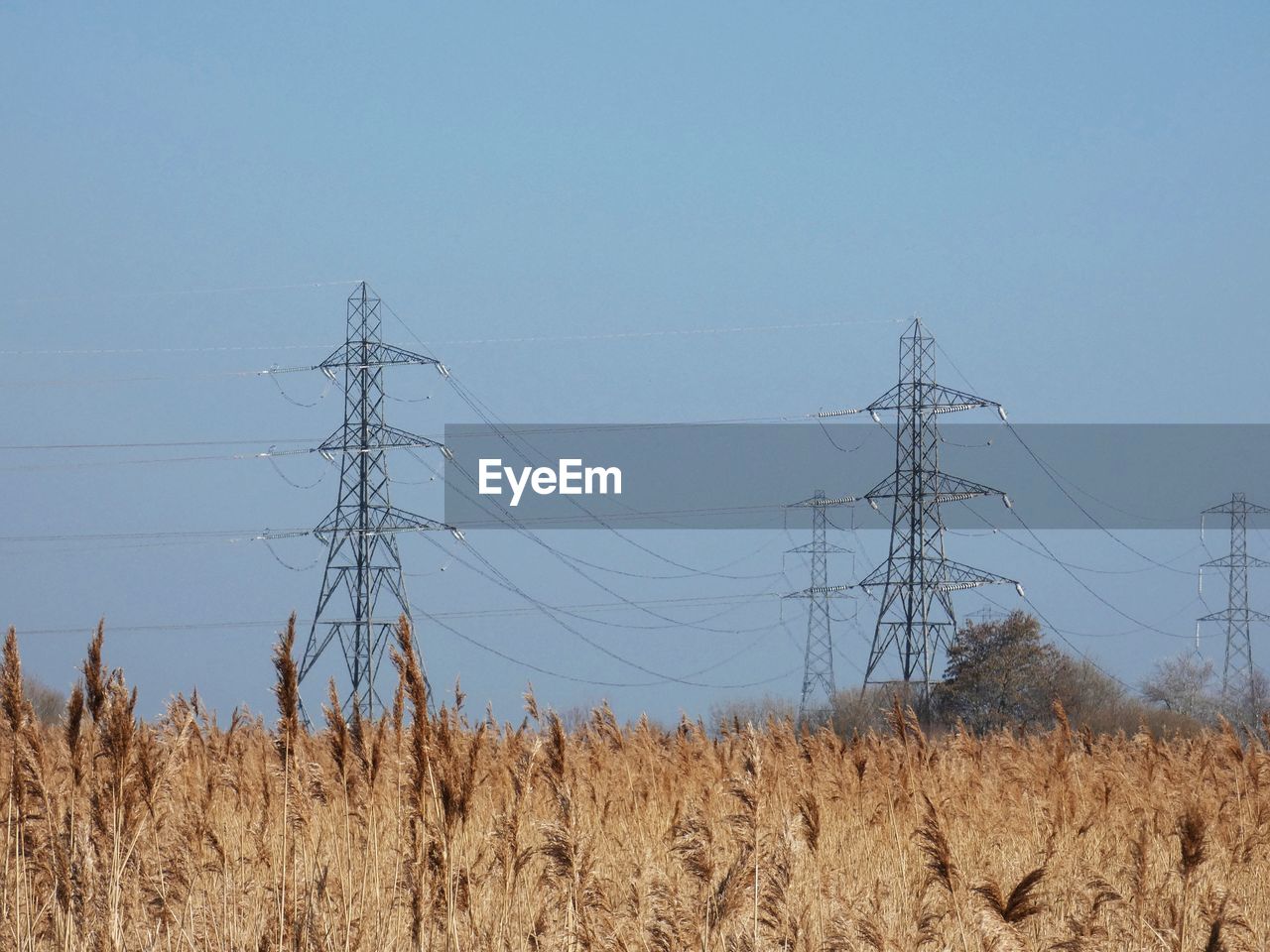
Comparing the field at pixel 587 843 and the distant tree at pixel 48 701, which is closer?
the field at pixel 587 843

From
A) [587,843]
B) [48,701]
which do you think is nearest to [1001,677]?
[48,701]

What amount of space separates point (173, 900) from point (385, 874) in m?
1.32

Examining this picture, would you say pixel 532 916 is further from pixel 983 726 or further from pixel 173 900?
pixel 983 726

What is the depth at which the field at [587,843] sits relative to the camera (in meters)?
4.84

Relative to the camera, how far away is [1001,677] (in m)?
42.2

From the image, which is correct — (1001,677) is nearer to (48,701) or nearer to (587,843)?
(48,701)

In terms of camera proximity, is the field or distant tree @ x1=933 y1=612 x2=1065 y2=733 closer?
the field

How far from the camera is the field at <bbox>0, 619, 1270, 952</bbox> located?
4836mm

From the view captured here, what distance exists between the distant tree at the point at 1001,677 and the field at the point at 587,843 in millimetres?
29753

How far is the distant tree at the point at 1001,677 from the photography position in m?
41.8

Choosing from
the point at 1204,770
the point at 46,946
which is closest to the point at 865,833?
the point at 1204,770

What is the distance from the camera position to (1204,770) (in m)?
12.7

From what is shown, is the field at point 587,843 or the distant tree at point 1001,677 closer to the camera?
the field at point 587,843

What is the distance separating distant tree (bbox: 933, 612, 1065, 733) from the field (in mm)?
29753
